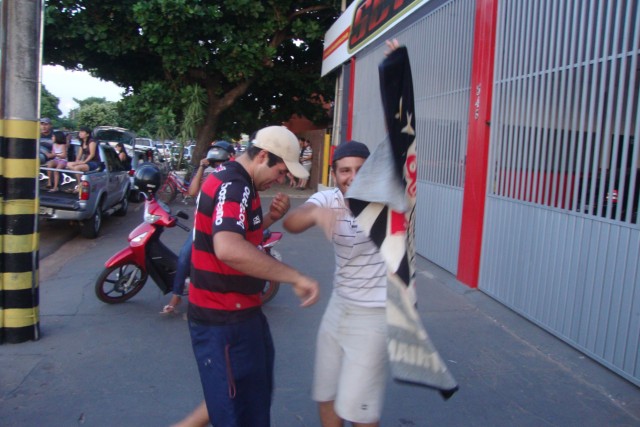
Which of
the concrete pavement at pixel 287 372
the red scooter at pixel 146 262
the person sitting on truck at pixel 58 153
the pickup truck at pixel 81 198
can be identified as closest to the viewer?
the concrete pavement at pixel 287 372

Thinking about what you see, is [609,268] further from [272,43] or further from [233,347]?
[272,43]

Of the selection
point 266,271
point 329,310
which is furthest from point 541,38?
point 266,271

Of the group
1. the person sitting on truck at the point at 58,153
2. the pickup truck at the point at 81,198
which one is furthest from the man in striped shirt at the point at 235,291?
the person sitting on truck at the point at 58,153

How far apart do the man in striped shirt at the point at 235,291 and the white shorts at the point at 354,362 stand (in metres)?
0.32

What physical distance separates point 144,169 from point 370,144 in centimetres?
651

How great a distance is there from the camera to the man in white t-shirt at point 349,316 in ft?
8.61

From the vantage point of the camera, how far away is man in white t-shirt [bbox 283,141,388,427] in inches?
103

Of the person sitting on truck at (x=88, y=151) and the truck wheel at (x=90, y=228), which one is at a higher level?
the person sitting on truck at (x=88, y=151)

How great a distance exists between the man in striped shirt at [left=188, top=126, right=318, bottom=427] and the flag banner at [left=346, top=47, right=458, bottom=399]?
1.16 feet

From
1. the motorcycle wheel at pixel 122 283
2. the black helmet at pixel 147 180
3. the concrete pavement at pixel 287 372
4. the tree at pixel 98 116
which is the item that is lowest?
the concrete pavement at pixel 287 372

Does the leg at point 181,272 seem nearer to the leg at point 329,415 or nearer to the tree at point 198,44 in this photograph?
the leg at point 329,415

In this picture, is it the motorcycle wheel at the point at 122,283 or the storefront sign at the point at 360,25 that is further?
the storefront sign at the point at 360,25

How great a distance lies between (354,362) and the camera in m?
2.64

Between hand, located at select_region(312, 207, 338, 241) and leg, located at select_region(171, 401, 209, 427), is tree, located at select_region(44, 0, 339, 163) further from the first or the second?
leg, located at select_region(171, 401, 209, 427)
